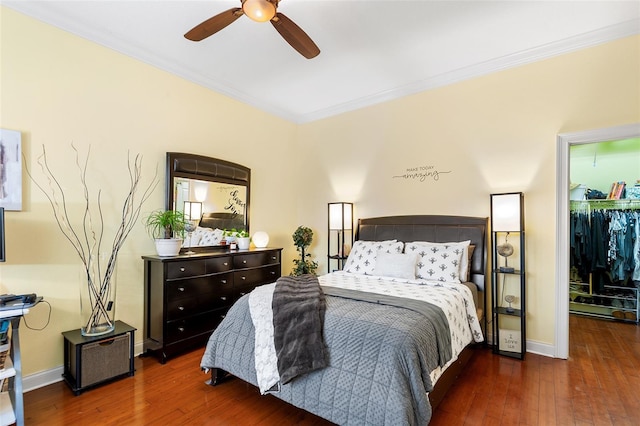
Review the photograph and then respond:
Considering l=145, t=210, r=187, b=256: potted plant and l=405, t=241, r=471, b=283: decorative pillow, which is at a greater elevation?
l=145, t=210, r=187, b=256: potted plant

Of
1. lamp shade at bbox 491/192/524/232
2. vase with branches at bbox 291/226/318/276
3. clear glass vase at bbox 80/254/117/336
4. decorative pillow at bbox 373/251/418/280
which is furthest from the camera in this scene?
vase with branches at bbox 291/226/318/276

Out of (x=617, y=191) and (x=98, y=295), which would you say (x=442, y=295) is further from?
(x=617, y=191)

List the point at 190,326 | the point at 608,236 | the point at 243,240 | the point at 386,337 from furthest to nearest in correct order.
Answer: the point at 608,236, the point at 243,240, the point at 190,326, the point at 386,337

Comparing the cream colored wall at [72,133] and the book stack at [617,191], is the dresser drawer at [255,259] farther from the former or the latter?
the book stack at [617,191]

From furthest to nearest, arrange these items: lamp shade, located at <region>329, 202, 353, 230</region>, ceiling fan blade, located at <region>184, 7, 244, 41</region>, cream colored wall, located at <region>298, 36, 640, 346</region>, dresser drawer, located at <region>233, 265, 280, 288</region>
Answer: lamp shade, located at <region>329, 202, 353, 230</region>
dresser drawer, located at <region>233, 265, 280, 288</region>
cream colored wall, located at <region>298, 36, 640, 346</region>
ceiling fan blade, located at <region>184, 7, 244, 41</region>

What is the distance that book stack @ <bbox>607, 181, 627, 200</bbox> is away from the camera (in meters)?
4.19

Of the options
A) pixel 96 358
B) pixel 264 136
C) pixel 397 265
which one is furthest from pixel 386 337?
pixel 264 136

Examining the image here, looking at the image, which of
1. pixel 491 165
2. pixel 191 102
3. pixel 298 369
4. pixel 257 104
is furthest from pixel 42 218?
pixel 491 165

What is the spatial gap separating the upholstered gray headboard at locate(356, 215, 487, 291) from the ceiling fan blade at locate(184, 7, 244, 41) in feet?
9.03

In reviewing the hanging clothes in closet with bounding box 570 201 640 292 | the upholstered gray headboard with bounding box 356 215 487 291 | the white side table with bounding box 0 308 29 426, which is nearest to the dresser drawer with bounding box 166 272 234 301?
the white side table with bounding box 0 308 29 426

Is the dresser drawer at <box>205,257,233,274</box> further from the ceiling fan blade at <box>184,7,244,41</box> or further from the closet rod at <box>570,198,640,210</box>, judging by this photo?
the closet rod at <box>570,198,640,210</box>

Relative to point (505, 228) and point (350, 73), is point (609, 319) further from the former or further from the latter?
point (350, 73)

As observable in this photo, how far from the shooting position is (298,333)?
76.8 inches

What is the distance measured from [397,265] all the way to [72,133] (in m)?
3.13
